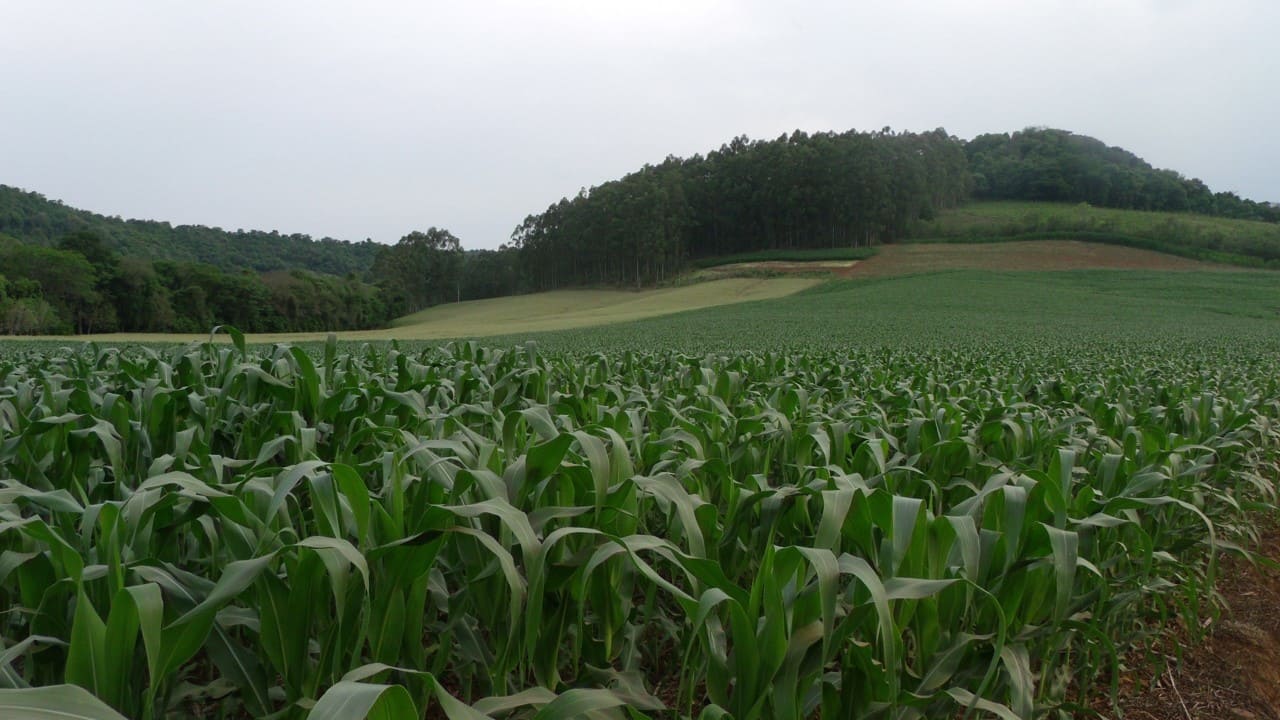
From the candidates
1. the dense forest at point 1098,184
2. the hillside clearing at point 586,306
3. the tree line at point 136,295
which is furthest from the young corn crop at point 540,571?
the dense forest at point 1098,184

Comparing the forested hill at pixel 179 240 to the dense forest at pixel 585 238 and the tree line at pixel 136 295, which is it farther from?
the tree line at pixel 136 295

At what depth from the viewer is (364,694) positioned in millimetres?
938

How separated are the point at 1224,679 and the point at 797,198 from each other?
272 feet

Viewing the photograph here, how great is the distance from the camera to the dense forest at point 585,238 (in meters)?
57.2

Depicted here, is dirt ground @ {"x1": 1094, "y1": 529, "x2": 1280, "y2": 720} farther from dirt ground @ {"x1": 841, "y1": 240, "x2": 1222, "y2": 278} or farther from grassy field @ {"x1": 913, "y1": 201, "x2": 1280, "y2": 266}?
grassy field @ {"x1": 913, "y1": 201, "x2": 1280, "y2": 266}

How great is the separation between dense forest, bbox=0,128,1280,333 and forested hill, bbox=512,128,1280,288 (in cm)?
21

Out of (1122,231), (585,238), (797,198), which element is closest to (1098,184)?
(1122,231)

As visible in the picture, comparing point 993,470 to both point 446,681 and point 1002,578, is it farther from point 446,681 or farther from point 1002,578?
point 446,681

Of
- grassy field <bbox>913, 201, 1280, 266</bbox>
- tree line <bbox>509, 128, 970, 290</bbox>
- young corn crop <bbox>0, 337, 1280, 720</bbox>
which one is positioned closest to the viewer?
young corn crop <bbox>0, 337, 1280, 720</bbox>

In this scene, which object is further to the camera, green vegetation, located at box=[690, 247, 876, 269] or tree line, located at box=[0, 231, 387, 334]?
green vegetation, located at box=[690, 247, 876, 269]

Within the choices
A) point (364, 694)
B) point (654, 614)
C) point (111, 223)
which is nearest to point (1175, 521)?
point (654, 614)

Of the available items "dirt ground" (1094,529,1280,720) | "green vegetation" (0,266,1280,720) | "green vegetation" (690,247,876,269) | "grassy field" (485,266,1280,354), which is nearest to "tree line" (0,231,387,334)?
→ "grassy field" (485,266,1280,354)

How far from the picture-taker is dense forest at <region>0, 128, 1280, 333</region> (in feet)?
188

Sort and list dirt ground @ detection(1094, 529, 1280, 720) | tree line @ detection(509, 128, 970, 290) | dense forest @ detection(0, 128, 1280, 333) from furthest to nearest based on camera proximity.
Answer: tree line @ detection(509, 128, 970, 290)
dense forest @ detection(0, 128, 1280, 333)
dirt ground @ detection(1094, 529, 1280, 720)
